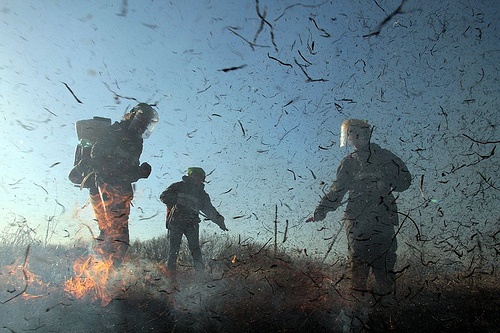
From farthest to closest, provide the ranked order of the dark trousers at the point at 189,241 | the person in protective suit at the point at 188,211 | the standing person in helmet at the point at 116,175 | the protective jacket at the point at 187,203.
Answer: the protective jacket at the point at 187,203 < the person in protective suit at the point at 188,211 < the dark trousers at the point at 189,241 < the standing person in helmet at the point at 116,175

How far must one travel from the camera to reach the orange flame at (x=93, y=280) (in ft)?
14.2

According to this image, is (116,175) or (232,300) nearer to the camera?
(232,300)

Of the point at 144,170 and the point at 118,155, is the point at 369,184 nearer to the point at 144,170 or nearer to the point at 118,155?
the point at 144,170

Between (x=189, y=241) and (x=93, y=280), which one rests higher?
(x=189, y=241)

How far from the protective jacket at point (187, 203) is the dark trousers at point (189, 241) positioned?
79 millimetres

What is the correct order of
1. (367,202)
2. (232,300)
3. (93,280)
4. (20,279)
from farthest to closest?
(20,279)
(93,280)
(232,300)
(367,202)

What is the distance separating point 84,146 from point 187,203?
2080 millimetres

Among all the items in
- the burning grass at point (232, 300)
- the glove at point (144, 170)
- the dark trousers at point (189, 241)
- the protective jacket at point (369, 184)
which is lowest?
the burning grass at point (232, 300)

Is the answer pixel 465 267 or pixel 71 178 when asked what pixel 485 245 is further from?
pixel 71 178

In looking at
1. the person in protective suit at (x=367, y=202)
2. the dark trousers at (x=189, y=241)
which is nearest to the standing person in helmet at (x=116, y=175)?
the dark trousers at (x=189, y=241)

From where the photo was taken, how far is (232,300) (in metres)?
4.33

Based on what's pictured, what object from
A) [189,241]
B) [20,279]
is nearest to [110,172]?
[189,241]

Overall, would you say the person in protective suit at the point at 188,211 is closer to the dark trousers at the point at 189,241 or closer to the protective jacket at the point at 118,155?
the dark trousers at the point at 189,241

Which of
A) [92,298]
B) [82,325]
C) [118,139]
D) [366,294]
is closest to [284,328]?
[366,294]
